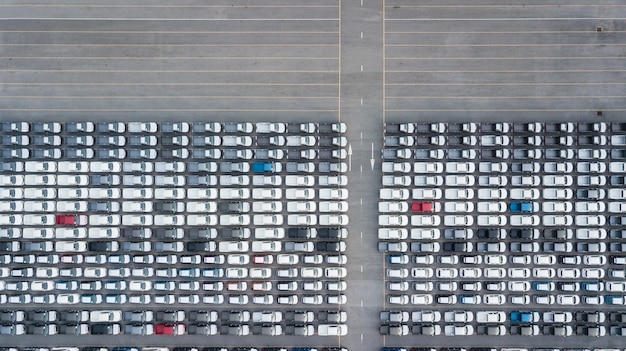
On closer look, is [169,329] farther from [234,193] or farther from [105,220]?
[234,193]

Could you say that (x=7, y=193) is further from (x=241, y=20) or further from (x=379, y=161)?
(x=379, y=161)

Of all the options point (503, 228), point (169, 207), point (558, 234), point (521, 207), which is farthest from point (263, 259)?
point (558, 234)

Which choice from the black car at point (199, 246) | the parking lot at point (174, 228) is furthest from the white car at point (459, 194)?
the black car at point (199, 246)

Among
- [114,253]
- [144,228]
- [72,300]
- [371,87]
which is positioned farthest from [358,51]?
[72,300]

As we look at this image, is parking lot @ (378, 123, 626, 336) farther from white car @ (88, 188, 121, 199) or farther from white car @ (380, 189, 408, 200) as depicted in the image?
white car @ (88, 188, 121, 199)

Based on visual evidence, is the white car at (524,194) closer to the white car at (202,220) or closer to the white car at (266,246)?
the white car at (266,246)

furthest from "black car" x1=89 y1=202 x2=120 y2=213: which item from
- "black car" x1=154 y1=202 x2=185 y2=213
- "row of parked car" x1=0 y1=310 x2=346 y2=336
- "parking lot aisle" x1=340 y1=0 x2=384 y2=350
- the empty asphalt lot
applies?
"parking lot aisle" x1=340 y1=0 x2=384 y2=350

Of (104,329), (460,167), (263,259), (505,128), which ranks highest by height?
(505,128)

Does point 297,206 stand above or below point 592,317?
above
